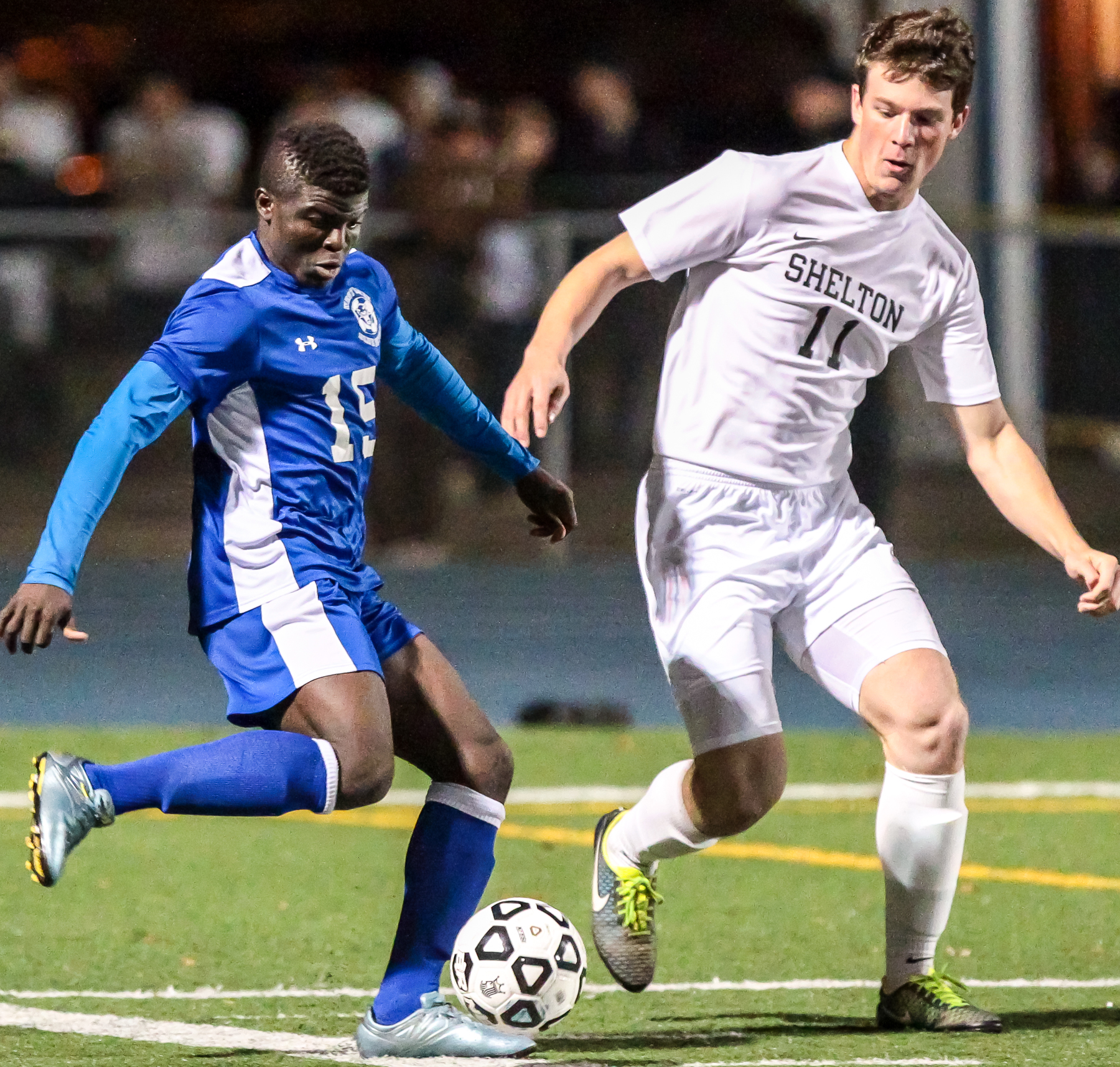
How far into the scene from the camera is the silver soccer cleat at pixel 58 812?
4242mm

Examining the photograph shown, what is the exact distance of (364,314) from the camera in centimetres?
468

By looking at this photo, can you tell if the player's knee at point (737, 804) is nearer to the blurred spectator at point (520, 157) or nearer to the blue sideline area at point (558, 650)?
the blue sideline area at point (558, 650)

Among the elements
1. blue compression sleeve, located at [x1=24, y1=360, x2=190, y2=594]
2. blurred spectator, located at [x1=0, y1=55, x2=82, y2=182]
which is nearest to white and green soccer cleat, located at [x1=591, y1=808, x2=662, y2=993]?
blue compression sleeve, located at [x1=24, y1=360, x2=190, y2=594]

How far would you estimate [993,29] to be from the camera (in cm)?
1405

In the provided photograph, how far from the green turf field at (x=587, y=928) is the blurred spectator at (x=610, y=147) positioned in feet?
16.6

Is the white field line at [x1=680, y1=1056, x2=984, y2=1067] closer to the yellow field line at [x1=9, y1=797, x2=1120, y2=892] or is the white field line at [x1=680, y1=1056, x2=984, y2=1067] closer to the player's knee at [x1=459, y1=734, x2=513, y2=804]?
the player's knee at [x1=459, y1=734, x2=513, y2=804]

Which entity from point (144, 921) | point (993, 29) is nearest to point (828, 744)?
point (144, 921)

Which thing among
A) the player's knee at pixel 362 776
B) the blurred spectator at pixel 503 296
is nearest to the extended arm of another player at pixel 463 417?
the player's knee at pixel 362 776

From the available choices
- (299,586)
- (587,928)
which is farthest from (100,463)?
(587,928)

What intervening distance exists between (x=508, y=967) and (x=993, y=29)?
420 inches

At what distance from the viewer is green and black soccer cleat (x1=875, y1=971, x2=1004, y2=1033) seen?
483cm

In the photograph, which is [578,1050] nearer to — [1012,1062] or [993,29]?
[1012,1062]

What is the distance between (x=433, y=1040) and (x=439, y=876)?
14.2 inches

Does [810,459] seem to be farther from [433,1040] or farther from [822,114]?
[822,114]
